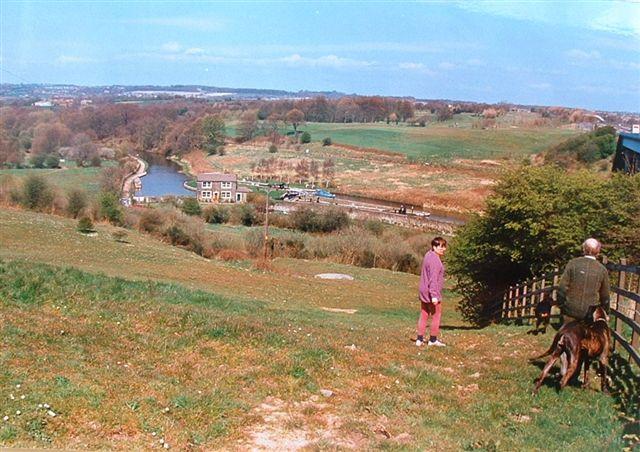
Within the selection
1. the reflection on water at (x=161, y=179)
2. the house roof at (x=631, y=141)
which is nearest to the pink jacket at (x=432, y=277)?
the house roof at (x=631, y=141)

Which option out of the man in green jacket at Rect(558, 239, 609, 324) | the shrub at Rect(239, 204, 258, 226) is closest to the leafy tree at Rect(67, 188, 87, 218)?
the shrub at Rect(239, 204, 258, 226)

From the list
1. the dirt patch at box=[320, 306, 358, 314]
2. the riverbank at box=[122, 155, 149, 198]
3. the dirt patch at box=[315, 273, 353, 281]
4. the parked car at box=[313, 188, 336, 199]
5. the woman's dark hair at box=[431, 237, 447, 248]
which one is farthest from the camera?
the parked car at box=[313, 188, 336, 199]

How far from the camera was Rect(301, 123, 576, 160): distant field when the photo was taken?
75688mm

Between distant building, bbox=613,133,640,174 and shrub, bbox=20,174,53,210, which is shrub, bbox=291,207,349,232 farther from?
distant building, bbox=613,133,640,174

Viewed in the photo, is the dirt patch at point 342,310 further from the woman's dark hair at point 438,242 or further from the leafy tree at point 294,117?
the leafy tree at point 294,117

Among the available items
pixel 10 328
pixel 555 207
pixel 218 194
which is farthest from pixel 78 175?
pixel 10 328

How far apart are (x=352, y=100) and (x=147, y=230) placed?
48721 mm

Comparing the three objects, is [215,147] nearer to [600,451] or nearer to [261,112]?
[261,112]

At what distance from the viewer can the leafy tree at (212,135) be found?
71375 millimetres

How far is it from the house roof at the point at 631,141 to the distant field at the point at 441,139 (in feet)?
118

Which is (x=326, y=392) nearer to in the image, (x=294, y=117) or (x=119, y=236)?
(x=119, y=236)

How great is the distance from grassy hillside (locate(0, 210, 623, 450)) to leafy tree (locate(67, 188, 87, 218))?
36.9 m

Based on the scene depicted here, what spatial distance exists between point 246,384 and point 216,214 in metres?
50.8

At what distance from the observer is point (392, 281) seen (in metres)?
33.5
